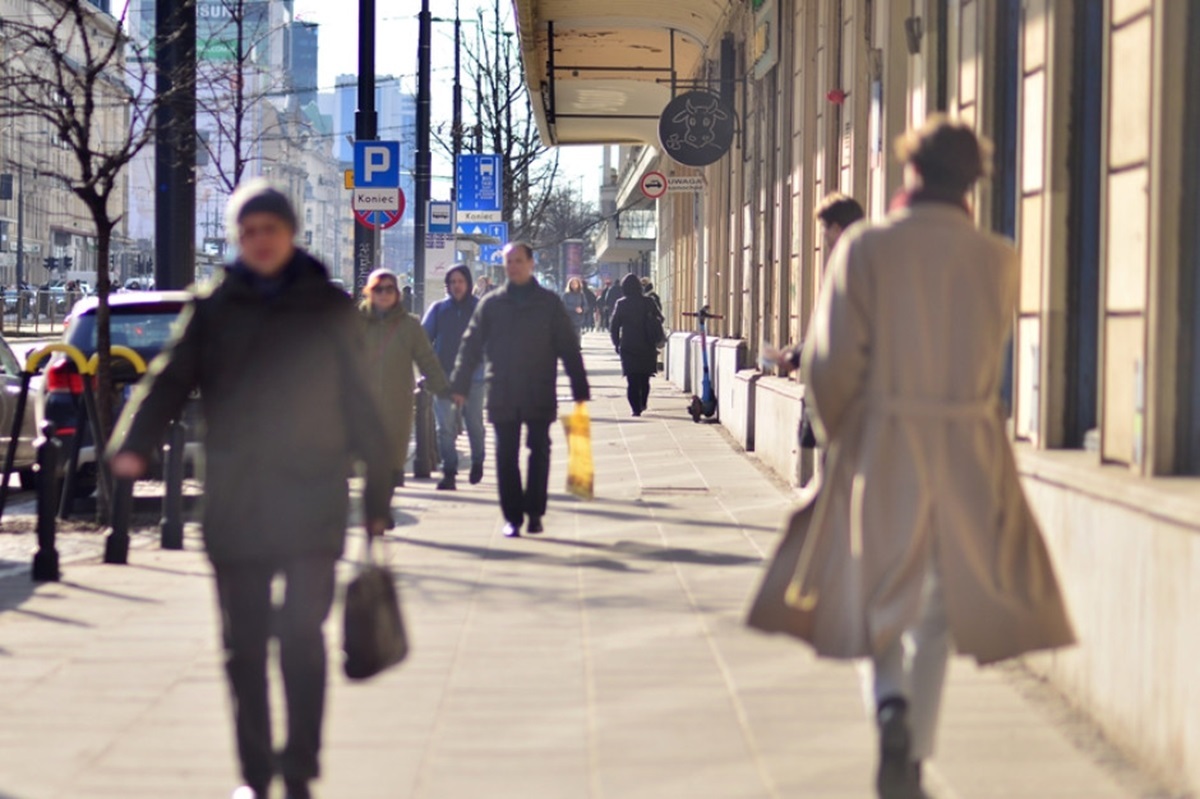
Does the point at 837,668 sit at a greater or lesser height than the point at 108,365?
lesser

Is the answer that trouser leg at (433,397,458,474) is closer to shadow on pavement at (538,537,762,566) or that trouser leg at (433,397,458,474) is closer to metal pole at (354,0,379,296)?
shadow on pavement at (538,537,762,566)

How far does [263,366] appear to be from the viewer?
5.45m

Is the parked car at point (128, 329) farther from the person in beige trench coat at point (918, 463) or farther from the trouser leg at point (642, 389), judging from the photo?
the trouser leg at point (642, 389)

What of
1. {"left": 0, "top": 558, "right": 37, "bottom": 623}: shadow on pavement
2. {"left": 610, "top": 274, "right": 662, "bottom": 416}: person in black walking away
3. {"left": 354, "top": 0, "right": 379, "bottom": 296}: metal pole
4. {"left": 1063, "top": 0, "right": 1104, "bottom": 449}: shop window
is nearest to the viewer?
{"left": 1063, "top": 0, "right": 1104, "bottom": 449}: shop window

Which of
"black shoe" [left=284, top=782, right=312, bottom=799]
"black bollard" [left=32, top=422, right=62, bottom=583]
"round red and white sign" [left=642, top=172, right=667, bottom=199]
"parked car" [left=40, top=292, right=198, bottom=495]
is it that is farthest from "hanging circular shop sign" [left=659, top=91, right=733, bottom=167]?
"black shoe" [left=284, top=782, right=312, bottom=799]

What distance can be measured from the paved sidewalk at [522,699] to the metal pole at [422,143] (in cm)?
1966

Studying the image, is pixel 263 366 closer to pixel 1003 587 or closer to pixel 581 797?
pixel 581 797

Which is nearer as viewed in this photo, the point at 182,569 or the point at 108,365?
the point at 182,569

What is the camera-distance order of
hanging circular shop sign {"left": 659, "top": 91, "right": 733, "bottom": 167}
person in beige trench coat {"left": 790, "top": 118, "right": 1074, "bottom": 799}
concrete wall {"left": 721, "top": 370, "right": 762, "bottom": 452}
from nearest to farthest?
1. person in beige trench coat {"left": 790, "top": 118, "right": 1074, "bottom": 799}
2. concrete wall {"left": 721, "top": 370, "right": 762, "bottom": 452}
3. hanging circular shop sign {"left": 659, "top": 91, "right": 733, "bottom": 167}

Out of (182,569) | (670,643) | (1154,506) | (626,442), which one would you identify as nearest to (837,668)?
(670,643)

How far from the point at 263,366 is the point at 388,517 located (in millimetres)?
590

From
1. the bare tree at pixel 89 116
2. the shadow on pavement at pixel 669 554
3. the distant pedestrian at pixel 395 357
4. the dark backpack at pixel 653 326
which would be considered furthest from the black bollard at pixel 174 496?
the dark backpack at pixel 653 326

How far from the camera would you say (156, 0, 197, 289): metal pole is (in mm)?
15031

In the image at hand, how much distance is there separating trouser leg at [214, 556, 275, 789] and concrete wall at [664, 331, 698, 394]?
2430 centimetres
